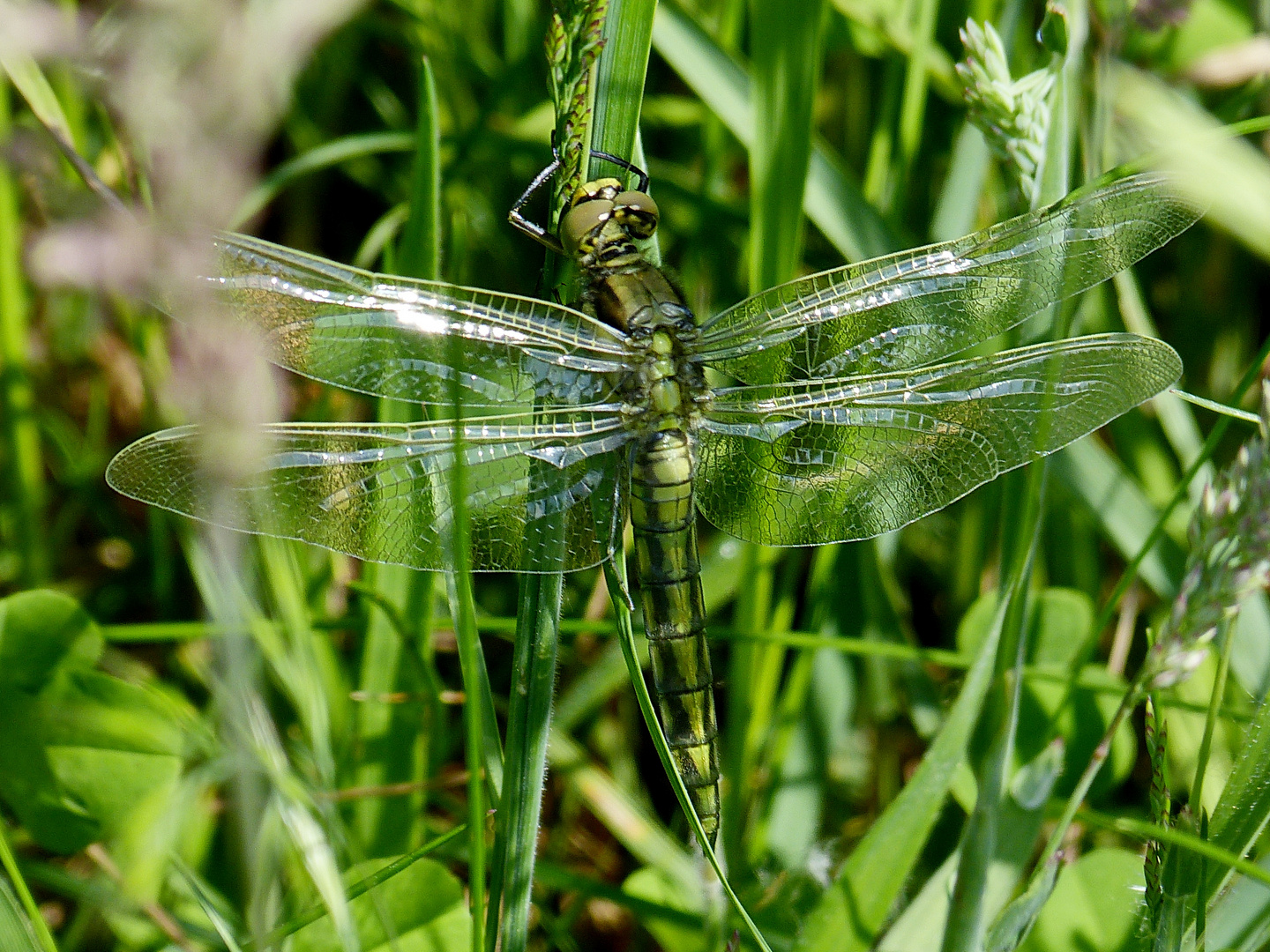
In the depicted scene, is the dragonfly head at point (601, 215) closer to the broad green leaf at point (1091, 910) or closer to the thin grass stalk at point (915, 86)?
the thin grass stalk at point (915, 86)

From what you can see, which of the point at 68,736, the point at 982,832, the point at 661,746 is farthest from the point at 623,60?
the point at 68,736

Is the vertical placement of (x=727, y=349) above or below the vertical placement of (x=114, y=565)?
above

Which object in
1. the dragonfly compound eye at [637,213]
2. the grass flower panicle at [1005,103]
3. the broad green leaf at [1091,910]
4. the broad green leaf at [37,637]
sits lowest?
the broad green leaf at [1091,910]

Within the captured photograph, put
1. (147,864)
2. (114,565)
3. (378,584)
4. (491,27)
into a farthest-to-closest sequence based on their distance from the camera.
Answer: (491,27), (114,565), (378,584), (147,864)

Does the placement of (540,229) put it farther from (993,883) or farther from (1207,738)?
(993,883)

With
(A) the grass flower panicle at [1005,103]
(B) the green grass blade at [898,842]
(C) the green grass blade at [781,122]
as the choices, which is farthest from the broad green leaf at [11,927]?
(A) the grass flower panicle at [1005,103]

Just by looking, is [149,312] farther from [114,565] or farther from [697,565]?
[697,565]

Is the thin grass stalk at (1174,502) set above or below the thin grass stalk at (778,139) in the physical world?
below

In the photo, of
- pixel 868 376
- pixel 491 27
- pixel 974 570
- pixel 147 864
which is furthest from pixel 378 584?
pixel 491 27
